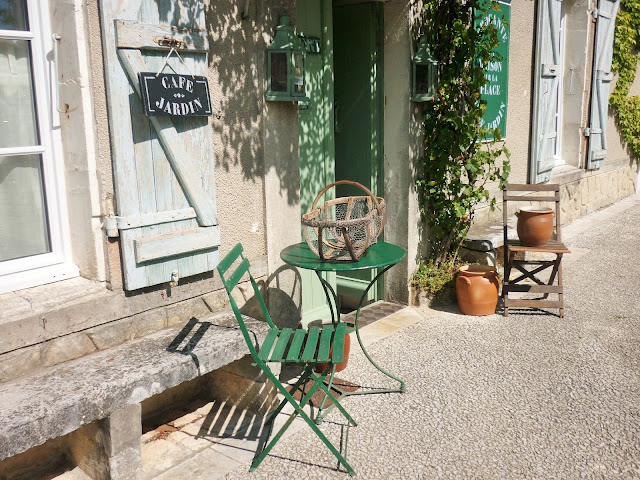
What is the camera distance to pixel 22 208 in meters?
3.15

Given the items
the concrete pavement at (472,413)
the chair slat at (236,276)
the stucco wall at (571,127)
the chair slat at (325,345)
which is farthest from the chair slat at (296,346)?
the stucco wall at (571,127)

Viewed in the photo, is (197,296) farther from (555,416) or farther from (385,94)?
(385,94)

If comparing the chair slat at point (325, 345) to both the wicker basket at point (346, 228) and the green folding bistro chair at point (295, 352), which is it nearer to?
the green folding bistro chair at point (295, 352)

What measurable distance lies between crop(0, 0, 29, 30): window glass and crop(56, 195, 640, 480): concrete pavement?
2.19 meters

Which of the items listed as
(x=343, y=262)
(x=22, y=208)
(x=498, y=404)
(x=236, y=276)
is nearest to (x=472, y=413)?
(x=498, y=404)

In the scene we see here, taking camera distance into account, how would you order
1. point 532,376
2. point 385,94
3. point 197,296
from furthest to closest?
1. point 385,94
2. point 532,376
3. point 197,296

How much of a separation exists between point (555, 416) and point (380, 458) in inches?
42.5

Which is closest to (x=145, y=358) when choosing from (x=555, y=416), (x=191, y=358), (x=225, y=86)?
(x=191, y=358)

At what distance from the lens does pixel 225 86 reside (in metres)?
3.77

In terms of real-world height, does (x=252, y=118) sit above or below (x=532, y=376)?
above

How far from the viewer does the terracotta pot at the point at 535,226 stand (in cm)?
510

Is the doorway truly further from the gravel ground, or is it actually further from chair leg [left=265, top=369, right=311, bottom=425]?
chair leg [left=265, top=369, right=311, bottom=425]

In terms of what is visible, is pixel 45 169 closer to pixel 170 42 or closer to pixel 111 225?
pixel 111 225

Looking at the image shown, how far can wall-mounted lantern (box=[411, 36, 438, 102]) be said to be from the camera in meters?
5.00
